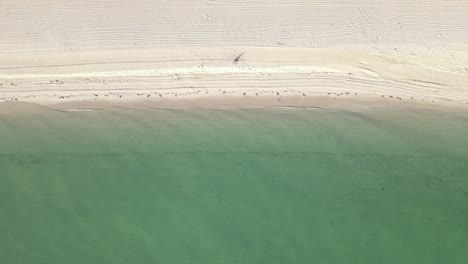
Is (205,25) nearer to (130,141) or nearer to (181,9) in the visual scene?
(181,9)

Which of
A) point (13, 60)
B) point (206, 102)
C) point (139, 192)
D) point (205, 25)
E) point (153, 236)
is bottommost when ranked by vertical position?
point (153, 236)

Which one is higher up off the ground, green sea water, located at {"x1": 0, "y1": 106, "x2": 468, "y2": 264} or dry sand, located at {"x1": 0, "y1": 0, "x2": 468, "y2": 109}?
dry sand, located at {"x1": 0, "y1": 0, "x2": 468, "y2": 109}

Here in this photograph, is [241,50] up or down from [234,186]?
up

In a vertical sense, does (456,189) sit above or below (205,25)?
below

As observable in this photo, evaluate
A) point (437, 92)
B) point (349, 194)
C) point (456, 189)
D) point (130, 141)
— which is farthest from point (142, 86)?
point (456, 189)

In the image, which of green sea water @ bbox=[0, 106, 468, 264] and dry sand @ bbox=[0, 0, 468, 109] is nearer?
green sea water @ bbox=[0, 106, 468, 264]
